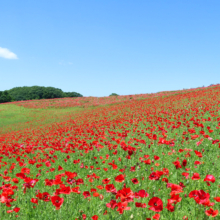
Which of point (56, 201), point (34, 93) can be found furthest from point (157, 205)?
point (34, 93)

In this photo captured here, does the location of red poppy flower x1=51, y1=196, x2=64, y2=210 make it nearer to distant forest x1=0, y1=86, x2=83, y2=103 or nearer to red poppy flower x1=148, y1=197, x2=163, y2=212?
red poppy flower x1=148, y1=197, x2=163, y2=212

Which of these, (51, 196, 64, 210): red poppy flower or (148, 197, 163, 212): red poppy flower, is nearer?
(148, 197, 163, 212): red poppy flower

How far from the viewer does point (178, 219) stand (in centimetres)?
296

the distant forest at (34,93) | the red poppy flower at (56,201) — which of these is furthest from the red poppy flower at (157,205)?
the distant forest at (34,93)

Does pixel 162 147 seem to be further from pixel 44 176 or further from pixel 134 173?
pixel 44 176

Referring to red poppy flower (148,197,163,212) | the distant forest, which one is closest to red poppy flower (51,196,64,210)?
red poppy flower (148,197,163,212)

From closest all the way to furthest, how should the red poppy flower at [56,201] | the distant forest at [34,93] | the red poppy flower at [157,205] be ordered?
the red poppy flower at [157,205] < the red poppy flower at [56,201] < the distant forest at [34,93]

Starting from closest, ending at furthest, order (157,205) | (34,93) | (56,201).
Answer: (157,205)
(56,201)
(34,93)

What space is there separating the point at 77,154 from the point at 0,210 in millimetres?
4128

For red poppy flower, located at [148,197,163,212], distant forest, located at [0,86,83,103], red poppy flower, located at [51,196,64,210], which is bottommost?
red poppy flower, located at [51,196,64,210]

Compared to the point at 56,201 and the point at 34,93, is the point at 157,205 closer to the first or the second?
the point at 56,201

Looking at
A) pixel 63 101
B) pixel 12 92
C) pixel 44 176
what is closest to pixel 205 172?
pixel 44 176

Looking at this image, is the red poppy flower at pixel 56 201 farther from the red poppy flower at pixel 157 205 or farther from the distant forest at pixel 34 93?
the distant forest at pixel 34 93

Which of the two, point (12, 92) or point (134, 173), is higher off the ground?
point (12, 92)
